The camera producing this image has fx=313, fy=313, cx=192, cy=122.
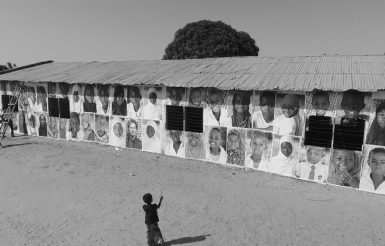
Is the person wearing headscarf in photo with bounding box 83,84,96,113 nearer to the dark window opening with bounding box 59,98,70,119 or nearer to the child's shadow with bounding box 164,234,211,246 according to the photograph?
the dark window opening with bounding box 59,98,70,119

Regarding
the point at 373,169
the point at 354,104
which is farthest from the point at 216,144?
the point at 373,169

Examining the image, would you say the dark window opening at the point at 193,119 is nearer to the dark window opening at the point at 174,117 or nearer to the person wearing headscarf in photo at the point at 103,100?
the dark window opening at the point at 174,117

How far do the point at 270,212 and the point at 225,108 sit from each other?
4327mm

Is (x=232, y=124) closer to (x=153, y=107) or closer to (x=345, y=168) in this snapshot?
(x=153, y=107)

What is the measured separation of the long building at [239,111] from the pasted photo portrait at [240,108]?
0.03m

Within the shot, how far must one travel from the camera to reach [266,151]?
1025 centimetres

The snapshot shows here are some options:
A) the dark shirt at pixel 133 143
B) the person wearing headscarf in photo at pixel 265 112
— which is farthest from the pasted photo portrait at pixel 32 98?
the person wearing headscarf in photo at pixel 265 112

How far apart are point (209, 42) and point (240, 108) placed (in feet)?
55.1

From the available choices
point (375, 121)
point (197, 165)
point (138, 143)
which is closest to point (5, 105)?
point (138, 143)

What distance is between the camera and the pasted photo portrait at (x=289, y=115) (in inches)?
374

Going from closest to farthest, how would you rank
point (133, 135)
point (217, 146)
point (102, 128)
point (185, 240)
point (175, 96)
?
1. point (185, 240)
2. point (217, 146)
3. point (175, 96)
4. point (133, 135)
5. point (102, 128)

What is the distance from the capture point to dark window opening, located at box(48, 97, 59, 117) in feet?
49.5

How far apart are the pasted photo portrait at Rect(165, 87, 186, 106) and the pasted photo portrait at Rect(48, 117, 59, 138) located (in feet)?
21.4

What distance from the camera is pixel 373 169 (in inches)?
344
